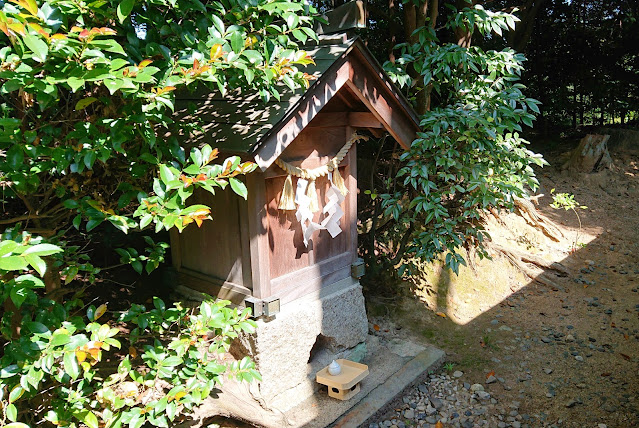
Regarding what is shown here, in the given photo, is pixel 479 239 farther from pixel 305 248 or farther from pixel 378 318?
pixel 305 248

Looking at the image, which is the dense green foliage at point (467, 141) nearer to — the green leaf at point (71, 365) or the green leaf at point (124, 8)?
the green leaf at point (124, 8)

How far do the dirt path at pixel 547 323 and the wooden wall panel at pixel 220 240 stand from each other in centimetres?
162

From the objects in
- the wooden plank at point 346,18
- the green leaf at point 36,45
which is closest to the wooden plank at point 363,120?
the wooden plank at point 346,18

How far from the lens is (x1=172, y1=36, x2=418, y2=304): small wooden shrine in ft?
10.2

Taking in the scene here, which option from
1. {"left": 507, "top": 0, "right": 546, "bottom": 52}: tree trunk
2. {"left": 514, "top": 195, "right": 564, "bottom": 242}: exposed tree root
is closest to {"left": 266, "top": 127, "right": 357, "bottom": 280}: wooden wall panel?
{"left": 514, "top": 195, "right": 564, "bottom": 242}: exposed tree root

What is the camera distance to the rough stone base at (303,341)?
353 cm

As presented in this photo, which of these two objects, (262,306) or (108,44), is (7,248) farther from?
(262,306)

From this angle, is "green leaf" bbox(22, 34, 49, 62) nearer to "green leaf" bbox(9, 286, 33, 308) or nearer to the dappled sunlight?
"green leaf" bbox(9, 286, 33, 308)

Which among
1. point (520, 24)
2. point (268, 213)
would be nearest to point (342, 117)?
point (268, 213)

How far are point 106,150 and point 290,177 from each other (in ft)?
5.18

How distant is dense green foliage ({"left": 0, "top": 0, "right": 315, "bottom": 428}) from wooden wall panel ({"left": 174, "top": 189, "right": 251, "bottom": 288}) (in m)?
0.73

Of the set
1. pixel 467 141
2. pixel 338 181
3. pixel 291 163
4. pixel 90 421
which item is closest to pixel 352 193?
pixel 338 181

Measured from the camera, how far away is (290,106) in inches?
118

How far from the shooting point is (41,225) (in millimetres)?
2850
